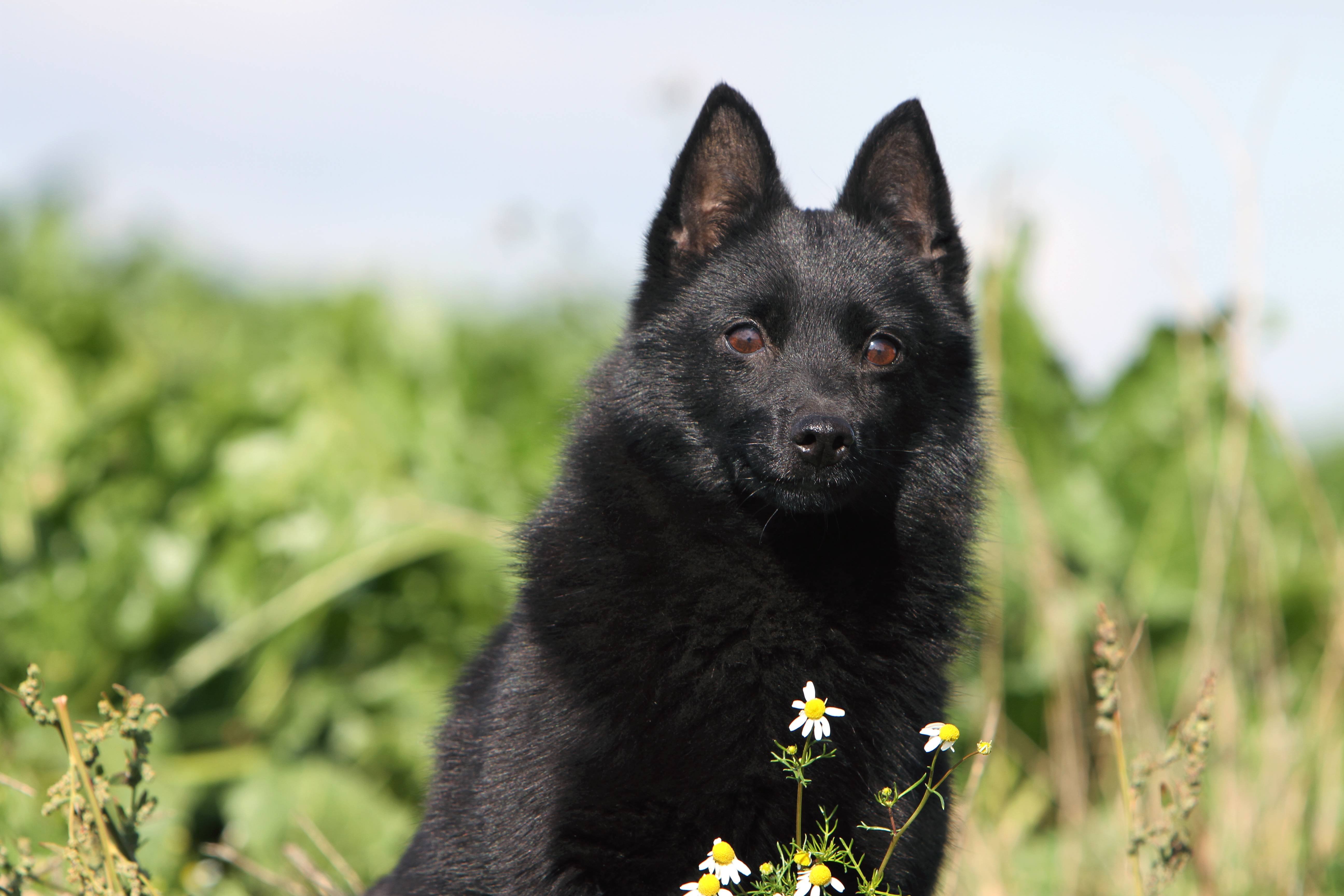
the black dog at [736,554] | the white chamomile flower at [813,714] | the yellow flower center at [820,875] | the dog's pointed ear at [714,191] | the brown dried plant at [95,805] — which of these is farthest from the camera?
the dog's pointed ear at [714,191]

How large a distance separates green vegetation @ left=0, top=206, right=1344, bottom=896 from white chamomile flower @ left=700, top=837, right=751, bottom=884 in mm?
2213

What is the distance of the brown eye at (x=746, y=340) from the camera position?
2859 millimetres

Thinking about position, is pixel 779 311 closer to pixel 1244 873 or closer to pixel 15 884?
pixel 15 884

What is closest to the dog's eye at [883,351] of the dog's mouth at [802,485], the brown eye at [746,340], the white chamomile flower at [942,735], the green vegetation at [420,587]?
the brown eye at [746,340]

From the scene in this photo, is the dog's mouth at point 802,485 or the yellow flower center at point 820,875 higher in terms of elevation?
the dog's mouth at point 802,485

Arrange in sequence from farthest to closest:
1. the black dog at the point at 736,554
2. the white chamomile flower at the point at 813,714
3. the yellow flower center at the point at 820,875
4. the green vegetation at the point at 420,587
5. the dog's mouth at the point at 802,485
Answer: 1. the green vegetation at the point at 420,587
2. the dog's mouth at the point at 802,485
3. the black dog at the point at 736,554
4. the white chamomile flower at the point at 813,714
5. the yellow flower center at the point at 820,875

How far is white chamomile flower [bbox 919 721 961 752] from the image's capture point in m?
2.02

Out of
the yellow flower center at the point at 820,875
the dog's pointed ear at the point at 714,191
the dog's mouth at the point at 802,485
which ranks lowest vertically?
the yellow flower center at the point at 820,875

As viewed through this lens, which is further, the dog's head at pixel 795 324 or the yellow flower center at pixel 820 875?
the dog's head at pixel 795 324

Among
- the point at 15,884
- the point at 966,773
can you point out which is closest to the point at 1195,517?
the point at 966,773

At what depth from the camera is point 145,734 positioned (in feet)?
8.03

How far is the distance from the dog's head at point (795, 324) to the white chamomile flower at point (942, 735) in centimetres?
59

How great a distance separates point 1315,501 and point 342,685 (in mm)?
4122

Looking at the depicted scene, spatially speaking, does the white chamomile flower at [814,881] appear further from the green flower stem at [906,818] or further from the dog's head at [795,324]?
the dog's head at [795,324]
